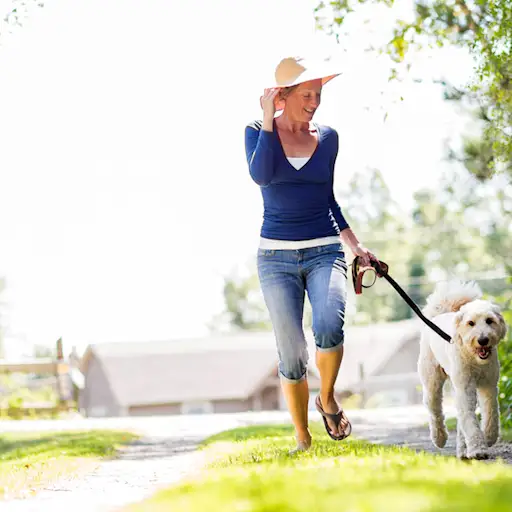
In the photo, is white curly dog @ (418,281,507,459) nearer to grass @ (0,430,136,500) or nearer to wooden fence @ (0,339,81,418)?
grass @ (0,430,136,500)

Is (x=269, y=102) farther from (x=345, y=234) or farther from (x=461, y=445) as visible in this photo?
(x=461, y=445)

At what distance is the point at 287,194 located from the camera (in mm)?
5973

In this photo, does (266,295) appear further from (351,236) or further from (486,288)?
(486,288)

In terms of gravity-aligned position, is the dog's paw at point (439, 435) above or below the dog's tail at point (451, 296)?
below

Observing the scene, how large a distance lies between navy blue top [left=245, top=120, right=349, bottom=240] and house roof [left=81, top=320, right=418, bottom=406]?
36.4m

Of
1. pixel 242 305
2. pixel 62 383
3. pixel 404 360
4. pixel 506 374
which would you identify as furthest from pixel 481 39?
pixel 242 305

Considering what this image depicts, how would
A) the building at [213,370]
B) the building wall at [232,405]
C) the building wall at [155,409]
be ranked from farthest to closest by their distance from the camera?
the building wall at [155,409] < the building at [213,370] < the building wall at [232,405]

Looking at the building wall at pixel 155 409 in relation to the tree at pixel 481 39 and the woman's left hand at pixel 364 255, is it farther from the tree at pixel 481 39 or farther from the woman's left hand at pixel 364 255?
the woman's left hand at pixel 364 255

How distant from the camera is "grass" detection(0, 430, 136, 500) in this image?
6195mm

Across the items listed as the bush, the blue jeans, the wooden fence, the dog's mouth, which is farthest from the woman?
the wooden fence

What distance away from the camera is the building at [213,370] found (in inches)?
1670

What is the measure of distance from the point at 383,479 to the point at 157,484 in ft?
8.88

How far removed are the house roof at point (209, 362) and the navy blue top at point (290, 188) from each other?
3642 cm

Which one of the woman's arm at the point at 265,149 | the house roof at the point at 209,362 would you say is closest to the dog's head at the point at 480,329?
the woman's arm at the point at 265,149
